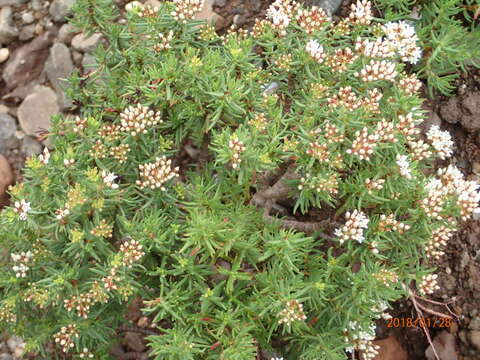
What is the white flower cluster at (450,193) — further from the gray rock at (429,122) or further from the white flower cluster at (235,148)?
the gray rock at (429,122)

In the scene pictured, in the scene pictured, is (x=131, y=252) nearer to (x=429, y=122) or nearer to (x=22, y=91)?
(x=429, y=122)

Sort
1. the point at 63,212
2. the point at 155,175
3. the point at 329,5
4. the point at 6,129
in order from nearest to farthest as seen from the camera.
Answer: the point at 63,212 < the point at 155,175 < the point at 329,5 < the point at 6,129

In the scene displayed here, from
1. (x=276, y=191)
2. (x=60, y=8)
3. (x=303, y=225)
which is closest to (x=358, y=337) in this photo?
(x=303, y=225)

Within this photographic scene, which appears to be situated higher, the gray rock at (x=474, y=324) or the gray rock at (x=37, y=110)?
the gray rock at (x=37, y=110)

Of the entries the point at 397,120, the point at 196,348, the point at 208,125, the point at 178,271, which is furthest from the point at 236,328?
the point at 397,120

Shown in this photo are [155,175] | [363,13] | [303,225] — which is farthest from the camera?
[303,225]

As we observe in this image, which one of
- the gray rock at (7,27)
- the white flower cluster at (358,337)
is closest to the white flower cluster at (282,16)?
the white flower cluster at (358,337)
